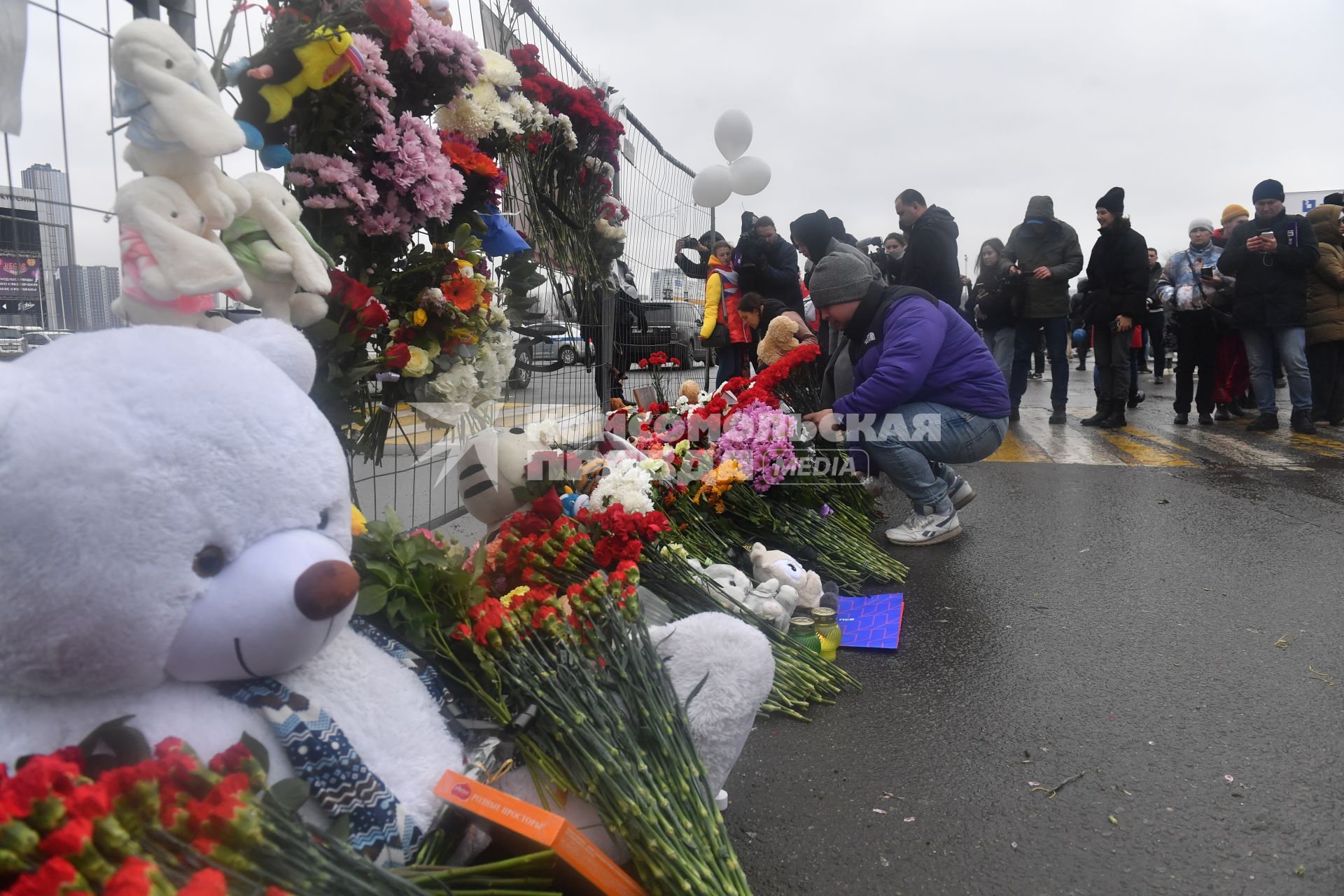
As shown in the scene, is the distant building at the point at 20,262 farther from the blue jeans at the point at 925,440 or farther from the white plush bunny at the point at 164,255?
the blue jeans at the point at 925,440

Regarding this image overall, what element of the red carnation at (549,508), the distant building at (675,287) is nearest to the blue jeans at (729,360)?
the distant building at (675,287)

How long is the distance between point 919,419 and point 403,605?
10.1 feet

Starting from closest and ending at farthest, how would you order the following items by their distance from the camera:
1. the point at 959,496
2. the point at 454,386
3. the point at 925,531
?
the point at 454,386, the point at 925,531, the point at 959,496

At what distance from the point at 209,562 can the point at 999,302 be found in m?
7.79

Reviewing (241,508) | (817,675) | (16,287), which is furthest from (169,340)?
(817,675)

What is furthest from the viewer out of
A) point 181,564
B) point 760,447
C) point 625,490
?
point 760,447

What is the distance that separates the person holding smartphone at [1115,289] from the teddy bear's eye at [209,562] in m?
8.09

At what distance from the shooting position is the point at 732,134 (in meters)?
9.07

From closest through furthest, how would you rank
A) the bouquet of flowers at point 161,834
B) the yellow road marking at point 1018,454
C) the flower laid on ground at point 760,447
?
the bouquet of flowers at point 161,834 → the flower laid on ground at point 760,447 → the yellow road marking at point 1018,454

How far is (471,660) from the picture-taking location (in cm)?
180

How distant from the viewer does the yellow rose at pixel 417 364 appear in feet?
8.20

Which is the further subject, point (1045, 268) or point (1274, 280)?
point (1045, 268)

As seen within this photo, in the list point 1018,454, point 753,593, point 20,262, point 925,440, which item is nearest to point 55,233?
point 20,262

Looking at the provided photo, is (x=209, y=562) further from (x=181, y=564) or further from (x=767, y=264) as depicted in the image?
(x=767, y=264)
